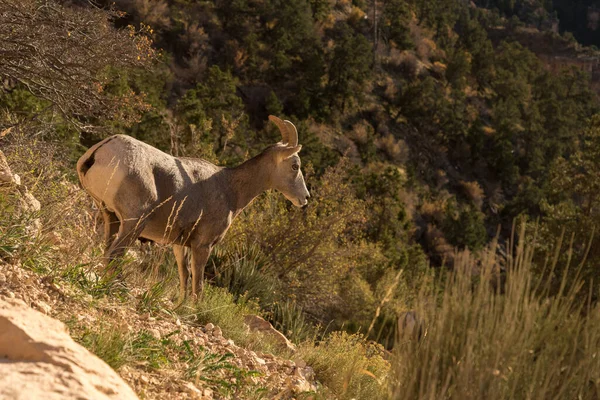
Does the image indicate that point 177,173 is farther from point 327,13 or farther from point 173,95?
point 327,13

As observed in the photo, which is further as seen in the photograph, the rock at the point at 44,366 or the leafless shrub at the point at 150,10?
the leafless shrub at the point at 150,10

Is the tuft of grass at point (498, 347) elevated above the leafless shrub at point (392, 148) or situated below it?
above

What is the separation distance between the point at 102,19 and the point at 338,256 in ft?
17.9

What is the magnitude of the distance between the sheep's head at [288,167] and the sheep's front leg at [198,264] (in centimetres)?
106

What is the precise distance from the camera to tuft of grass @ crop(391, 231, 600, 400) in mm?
3279

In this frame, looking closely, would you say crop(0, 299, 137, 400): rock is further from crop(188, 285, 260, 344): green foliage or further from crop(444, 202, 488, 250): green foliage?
crop(444, 202, 488, 250): green foliage

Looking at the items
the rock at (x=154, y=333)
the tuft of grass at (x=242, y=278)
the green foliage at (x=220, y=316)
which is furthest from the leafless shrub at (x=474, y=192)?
the rock at (x=154, y=333)

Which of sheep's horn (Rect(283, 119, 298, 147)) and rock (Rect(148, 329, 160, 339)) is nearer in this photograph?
rock (Rect(148, 329, 160, 339))

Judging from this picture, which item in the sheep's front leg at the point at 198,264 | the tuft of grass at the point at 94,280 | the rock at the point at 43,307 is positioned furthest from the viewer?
the sheep's front leg at the point at 198,264

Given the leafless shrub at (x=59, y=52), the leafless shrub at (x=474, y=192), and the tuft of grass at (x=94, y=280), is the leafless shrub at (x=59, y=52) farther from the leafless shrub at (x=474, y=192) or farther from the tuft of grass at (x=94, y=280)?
the leafless shrub at (x=474, y=192)

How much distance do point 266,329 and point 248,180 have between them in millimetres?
1481

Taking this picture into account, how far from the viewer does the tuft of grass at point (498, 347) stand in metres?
3.28

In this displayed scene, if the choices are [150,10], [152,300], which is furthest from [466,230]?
[152,300]

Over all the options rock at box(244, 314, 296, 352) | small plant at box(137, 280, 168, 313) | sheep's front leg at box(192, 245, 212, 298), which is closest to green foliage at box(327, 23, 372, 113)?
rock at box(244, 314, 296, 352)
